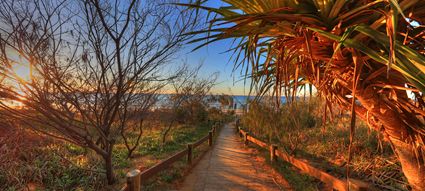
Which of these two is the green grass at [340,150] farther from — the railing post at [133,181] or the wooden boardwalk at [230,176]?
the railing post at [133,181]

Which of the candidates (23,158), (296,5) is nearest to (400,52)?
(296,5)

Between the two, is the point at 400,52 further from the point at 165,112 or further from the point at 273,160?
the point at 165,112

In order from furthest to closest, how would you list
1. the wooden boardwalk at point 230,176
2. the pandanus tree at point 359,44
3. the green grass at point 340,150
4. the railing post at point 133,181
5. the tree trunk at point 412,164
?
the wooden boardwalk at point 230,176
the green grass at point 340,150
the railing post at point 133,181
the tree trunk at point 412,164
the pandanus tree at point 359,44

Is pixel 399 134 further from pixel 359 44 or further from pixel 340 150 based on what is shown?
pixel 340 150

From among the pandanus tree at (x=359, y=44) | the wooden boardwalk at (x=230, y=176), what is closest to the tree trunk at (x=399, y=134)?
the pandanus tree at (x=359, y=44)

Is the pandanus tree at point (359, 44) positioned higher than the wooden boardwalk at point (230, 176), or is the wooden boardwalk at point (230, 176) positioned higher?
the pandanus tree at point (359, 44)

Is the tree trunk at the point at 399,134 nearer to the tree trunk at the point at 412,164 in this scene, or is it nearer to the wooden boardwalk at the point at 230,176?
the tree trunk at the point at 412,164

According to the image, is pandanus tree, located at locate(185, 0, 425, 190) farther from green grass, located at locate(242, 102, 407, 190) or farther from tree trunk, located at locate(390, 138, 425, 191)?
green grass, located at locate(242, 102, 407, 190)

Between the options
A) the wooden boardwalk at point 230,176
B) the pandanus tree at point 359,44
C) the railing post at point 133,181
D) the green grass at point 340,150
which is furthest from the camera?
the wooden boardwalk at point 230,176

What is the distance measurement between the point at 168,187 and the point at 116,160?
2618mm

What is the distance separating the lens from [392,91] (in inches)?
41.2

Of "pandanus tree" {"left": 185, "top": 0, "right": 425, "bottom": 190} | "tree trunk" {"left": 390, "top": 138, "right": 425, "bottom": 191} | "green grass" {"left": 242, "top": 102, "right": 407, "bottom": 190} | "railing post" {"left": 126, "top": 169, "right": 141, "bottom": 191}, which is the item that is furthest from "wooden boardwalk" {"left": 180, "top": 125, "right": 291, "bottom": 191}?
"pandanus tree" {"left": 185, "top": 0, "right": 425, "bottom": 190}

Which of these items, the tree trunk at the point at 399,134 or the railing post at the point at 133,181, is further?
the railing post at the point at 133,181

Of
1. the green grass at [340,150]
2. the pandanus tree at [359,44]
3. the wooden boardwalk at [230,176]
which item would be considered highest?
the pandanus tree at [359,44]
